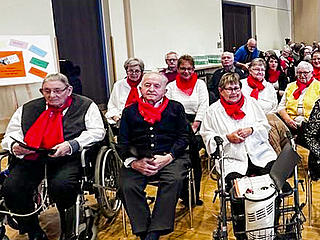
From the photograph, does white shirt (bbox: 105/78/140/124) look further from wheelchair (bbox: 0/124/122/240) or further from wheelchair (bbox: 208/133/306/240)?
wheelchair (bbox: 208/133/306/240)

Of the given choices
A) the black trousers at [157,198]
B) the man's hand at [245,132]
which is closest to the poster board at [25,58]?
the black trousers at [157,198]

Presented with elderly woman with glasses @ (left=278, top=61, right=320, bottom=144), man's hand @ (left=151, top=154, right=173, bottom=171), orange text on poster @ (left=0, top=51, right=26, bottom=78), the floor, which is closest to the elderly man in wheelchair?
the floor

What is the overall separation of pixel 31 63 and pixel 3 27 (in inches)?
20.2

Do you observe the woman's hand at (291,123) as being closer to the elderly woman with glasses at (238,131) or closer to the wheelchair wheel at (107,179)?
the elderly woman with glasses at (238,131)

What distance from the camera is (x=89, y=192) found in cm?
244

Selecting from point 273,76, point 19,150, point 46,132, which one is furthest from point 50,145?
point 273,76

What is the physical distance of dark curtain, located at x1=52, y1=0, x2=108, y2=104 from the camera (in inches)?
209

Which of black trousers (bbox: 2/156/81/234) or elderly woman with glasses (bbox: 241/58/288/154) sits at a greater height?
elderly woman with glasses (bbox: 241/58/288/154)

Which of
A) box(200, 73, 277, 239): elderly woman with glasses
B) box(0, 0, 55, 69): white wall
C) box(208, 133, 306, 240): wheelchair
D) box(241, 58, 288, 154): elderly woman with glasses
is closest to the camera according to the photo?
box(208, 133, 306, 240): wheelchair

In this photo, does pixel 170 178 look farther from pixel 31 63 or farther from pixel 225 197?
pixel 31 63

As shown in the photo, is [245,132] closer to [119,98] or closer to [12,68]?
[119,98]

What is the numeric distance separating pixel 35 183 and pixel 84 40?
3.75m

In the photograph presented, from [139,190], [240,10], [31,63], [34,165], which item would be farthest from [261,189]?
[240,10]

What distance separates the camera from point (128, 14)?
581 cm
